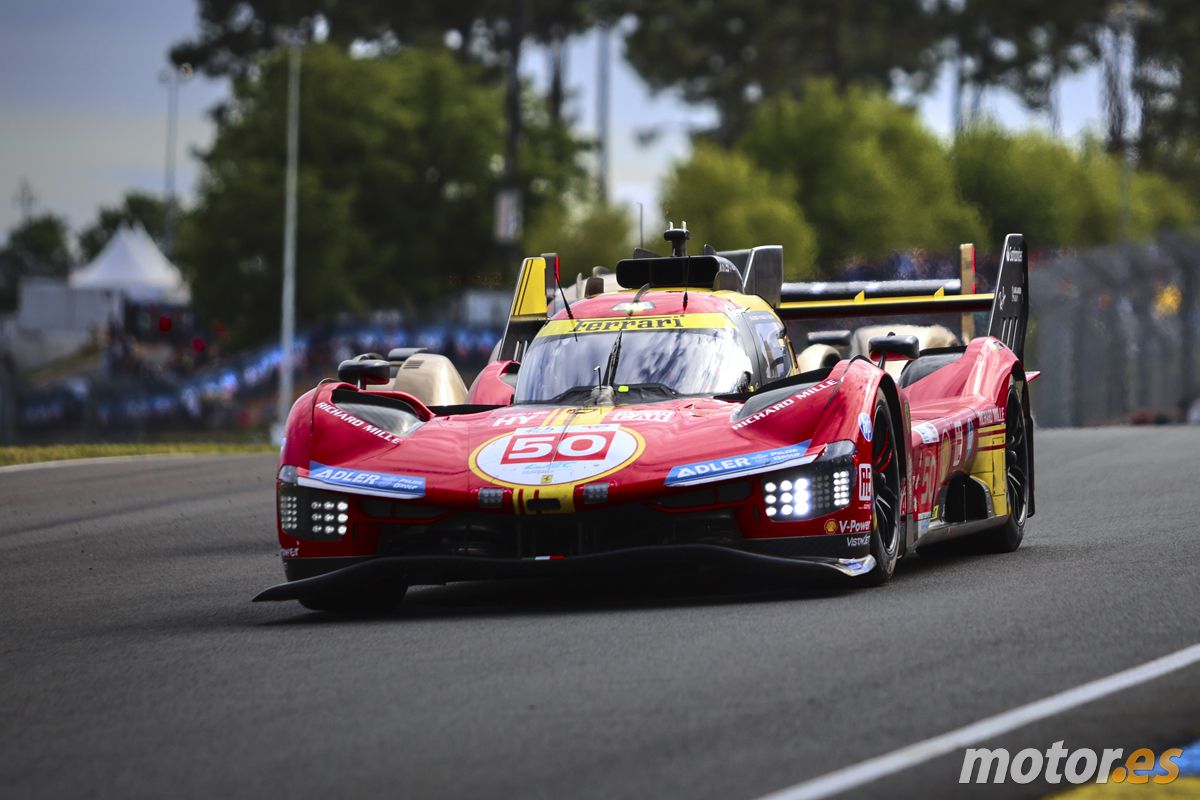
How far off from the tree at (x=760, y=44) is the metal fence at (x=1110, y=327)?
140 feet

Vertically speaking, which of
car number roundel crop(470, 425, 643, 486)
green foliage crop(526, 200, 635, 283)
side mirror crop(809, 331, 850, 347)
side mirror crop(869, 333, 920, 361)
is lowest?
car number roundel crop(470, 425, 643, 486)

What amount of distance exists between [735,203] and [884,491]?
5432 cm

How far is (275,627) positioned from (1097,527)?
5.27m

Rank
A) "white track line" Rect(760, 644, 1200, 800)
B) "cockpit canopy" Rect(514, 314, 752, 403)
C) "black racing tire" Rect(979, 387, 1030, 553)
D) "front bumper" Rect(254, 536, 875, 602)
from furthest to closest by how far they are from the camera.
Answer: "black racing tire" Rect(979, 387, 1030, 553) < "cockpit canopy" Rect(514, 314, 752, 403) < "front bumper" Rect(254, 536, 875, 602) < "white track line" Rect(760, 644, 1200, 800)

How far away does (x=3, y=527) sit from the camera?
14930mm

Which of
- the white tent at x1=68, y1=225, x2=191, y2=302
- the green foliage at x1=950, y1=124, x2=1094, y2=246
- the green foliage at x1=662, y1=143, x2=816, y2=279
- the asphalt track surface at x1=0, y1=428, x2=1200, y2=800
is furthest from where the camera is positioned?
the white tent at x1=68, y1=225, x2=191, y2=302

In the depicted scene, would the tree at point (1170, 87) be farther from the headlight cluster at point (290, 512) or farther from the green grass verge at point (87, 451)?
the headlight cluster at point (290, 512)

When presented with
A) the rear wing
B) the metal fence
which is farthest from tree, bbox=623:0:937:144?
the rear wing

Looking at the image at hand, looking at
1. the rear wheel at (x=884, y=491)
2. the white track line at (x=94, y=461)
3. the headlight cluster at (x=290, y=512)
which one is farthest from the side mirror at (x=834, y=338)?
the white track line at (x=94, y=461)

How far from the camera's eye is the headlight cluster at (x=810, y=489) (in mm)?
8703

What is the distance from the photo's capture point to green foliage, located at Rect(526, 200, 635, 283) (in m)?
62.4

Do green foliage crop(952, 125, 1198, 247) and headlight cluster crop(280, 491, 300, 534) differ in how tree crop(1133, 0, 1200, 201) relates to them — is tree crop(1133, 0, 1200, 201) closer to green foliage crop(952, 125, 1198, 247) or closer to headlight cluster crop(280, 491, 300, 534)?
green foliage crop(952, 125, 1198, 247)

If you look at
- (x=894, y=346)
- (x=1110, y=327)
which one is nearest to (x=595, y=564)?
(x=894, y=346)

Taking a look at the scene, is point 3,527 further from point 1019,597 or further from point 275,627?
point 1019,597
